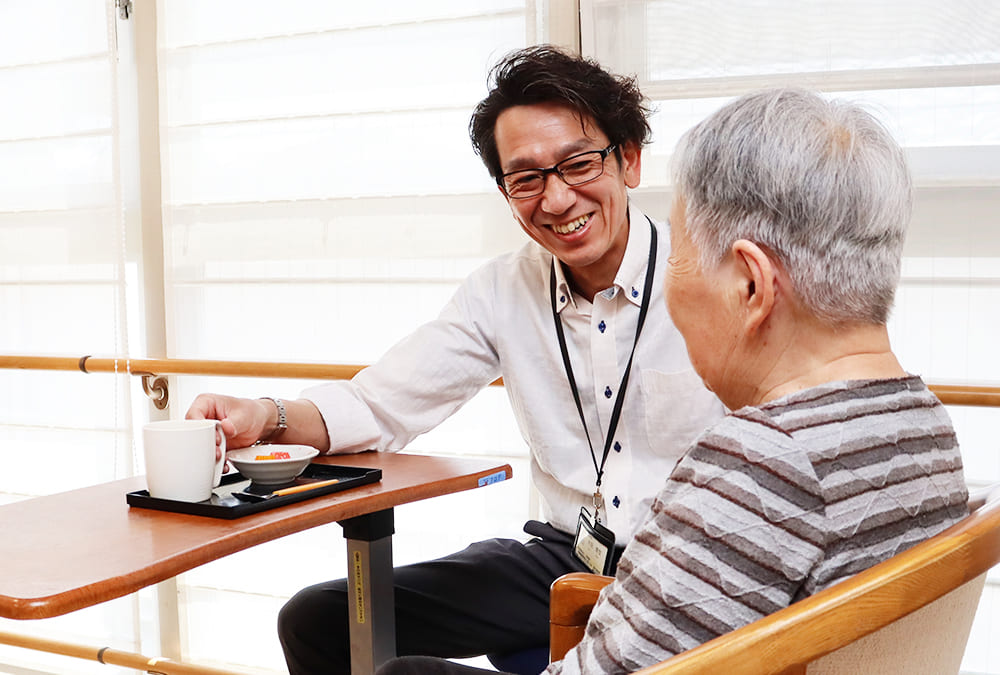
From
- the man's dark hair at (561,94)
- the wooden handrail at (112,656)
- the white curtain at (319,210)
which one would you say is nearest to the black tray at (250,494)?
the man's dark hair at (561,94)

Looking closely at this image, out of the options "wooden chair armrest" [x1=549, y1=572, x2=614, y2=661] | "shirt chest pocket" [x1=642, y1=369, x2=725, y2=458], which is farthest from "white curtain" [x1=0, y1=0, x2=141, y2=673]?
"wooden chair armrest" [x1=549, y1=572, x2=614, y2=661]

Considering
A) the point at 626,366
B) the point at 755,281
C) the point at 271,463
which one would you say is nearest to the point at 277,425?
the point at 271,463

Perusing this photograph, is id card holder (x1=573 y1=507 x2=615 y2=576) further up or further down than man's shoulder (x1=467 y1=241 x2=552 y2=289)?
further down

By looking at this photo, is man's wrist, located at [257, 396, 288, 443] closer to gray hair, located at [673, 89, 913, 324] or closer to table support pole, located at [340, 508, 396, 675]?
table support pole, located at [340, 508, 396, 675]

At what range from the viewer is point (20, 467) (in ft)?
10.3

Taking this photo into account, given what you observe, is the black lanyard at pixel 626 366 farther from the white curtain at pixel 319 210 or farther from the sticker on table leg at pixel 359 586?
the white curtain at pixel 319 210

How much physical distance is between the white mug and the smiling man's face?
707mm

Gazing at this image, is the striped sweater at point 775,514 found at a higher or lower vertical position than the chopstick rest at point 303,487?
higher

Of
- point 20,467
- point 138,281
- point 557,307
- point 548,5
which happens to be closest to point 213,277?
point 138,281

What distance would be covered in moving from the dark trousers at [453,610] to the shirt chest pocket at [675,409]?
256 millimetres

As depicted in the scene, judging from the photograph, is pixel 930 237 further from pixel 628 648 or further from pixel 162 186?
pixel 162 186

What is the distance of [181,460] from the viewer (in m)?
1.30

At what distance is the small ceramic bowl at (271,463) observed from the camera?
1.40 metres

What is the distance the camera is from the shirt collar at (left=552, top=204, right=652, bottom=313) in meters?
1.75
